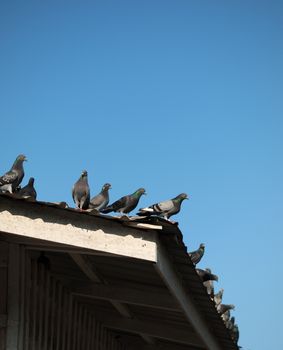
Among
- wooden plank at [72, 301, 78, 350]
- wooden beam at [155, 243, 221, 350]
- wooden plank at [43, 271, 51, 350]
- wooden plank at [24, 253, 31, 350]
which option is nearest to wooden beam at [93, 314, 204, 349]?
wooden beam at [155, 243, 221, 350]

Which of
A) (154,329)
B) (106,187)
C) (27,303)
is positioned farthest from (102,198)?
(154,329)

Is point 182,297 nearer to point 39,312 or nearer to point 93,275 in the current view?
point 93,275

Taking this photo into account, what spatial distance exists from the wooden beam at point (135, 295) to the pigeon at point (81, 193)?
1.53 m

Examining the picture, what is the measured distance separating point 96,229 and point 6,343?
171 cm

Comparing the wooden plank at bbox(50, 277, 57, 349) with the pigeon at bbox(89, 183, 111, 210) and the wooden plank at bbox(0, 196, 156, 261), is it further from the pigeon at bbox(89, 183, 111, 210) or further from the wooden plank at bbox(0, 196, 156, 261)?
the wooden plank at bbox(0, 196, 156, 261)

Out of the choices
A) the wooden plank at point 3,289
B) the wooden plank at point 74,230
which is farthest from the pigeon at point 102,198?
the wooden plank at point 74,230

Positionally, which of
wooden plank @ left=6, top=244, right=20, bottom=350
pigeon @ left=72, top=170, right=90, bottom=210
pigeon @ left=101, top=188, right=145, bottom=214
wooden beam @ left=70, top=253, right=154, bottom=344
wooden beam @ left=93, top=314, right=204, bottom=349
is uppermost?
pigeon @ left=101, top=188, right=145, bottom=214

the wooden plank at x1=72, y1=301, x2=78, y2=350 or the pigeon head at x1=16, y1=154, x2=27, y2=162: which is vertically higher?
the pigeon head at x1=16, y1=154, x2=27, y2=162

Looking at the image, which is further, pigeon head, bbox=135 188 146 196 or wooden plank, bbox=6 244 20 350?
pigeon head, bbox=135 188 146 196

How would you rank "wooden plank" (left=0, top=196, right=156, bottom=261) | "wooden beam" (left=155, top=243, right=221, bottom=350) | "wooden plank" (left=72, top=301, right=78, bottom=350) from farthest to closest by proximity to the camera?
"wooden plank" (left=72, top=301, right=78, bottom=350) → "wooden beam" (left=155, top=243, right=221, bottom=350) → "wooden plank" (left=0, top=196, right=156, bottom=261)

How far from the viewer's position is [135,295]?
898cm

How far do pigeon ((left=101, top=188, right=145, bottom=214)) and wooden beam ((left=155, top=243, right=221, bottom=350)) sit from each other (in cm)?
138

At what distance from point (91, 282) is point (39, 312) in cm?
96

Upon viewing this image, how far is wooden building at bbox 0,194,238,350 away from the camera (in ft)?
21.7
